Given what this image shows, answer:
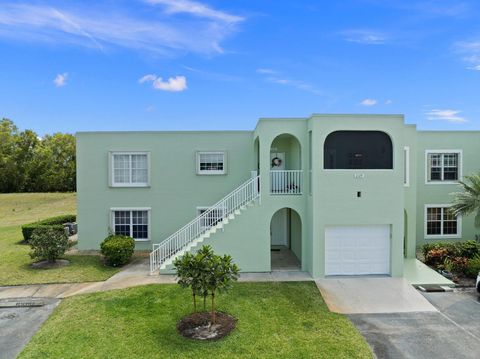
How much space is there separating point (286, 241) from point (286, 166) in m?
4.35

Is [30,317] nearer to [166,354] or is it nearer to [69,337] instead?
[69,337]

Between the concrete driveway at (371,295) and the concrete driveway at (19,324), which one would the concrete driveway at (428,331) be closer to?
the concrete driveway at (371,295)

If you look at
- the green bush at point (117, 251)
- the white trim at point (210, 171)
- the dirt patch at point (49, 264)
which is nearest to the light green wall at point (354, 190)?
the white trim at point (210, 171)

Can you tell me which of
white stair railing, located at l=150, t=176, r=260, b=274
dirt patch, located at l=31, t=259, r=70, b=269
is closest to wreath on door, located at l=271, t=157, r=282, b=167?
white stair railing, located at l=150, t=176, r=260, b=274

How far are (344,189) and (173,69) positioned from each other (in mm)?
13673

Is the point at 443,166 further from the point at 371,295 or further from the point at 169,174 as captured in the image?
the point at 169,174

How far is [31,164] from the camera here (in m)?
50.8

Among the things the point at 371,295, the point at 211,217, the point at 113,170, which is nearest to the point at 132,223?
the point at 113,170

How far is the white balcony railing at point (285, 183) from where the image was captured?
46.3 feet

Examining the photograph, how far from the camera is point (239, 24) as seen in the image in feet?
49.4

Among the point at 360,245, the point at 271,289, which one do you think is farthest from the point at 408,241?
the point at 271,289

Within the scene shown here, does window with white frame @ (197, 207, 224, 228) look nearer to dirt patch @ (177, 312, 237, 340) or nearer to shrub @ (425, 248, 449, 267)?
dirt patch @ (177, 312, 237, 340)

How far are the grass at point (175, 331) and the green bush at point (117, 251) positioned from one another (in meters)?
3.42

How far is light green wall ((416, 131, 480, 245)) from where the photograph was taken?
59.3ft
